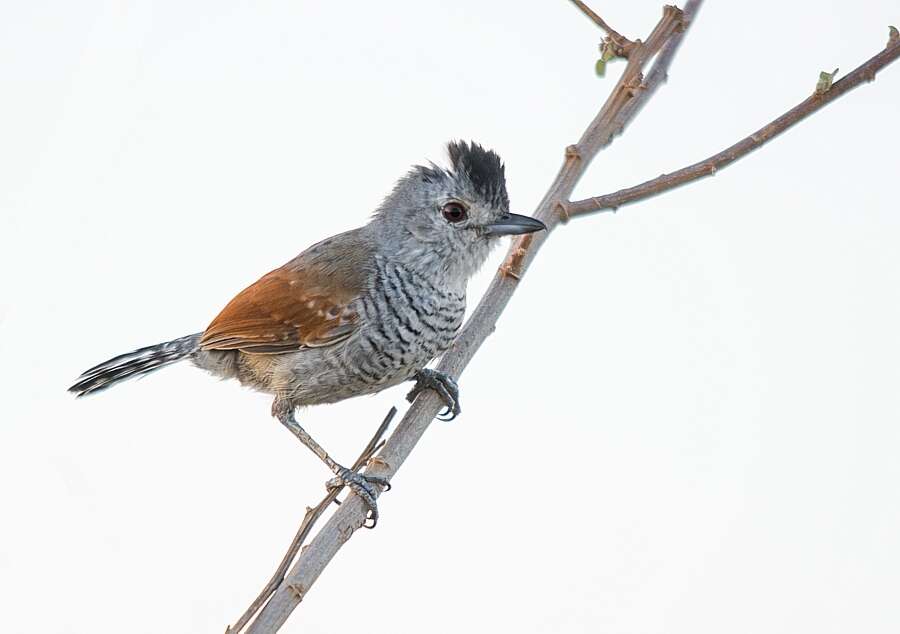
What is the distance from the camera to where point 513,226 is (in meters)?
2.37

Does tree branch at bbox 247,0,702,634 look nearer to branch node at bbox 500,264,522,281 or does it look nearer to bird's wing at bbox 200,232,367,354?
branch node at bbox 500,264,522,281

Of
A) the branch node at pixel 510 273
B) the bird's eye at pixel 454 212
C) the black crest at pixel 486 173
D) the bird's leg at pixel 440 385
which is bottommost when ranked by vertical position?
the bird's leg at pixel 440 385

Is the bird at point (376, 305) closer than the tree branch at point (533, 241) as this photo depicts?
No

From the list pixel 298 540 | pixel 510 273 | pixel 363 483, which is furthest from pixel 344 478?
pixel 510 273

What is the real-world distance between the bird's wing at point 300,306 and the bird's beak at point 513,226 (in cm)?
40

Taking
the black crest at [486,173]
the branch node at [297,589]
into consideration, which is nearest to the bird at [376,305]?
the black crest at [486,173]

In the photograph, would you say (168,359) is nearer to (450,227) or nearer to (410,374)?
(410,374)

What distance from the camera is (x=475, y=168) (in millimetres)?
2443

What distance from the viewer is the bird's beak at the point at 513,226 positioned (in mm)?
2311

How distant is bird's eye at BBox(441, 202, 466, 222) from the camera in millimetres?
2506

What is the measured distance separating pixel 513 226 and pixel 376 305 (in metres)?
0.44

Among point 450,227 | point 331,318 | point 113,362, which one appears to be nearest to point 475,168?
point 450,227

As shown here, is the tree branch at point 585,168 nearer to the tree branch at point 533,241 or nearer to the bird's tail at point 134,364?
the tree branch at point 533,241

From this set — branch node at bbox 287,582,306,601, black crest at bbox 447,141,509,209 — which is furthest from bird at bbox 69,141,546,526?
branch node at bbox 287,582,306,601
